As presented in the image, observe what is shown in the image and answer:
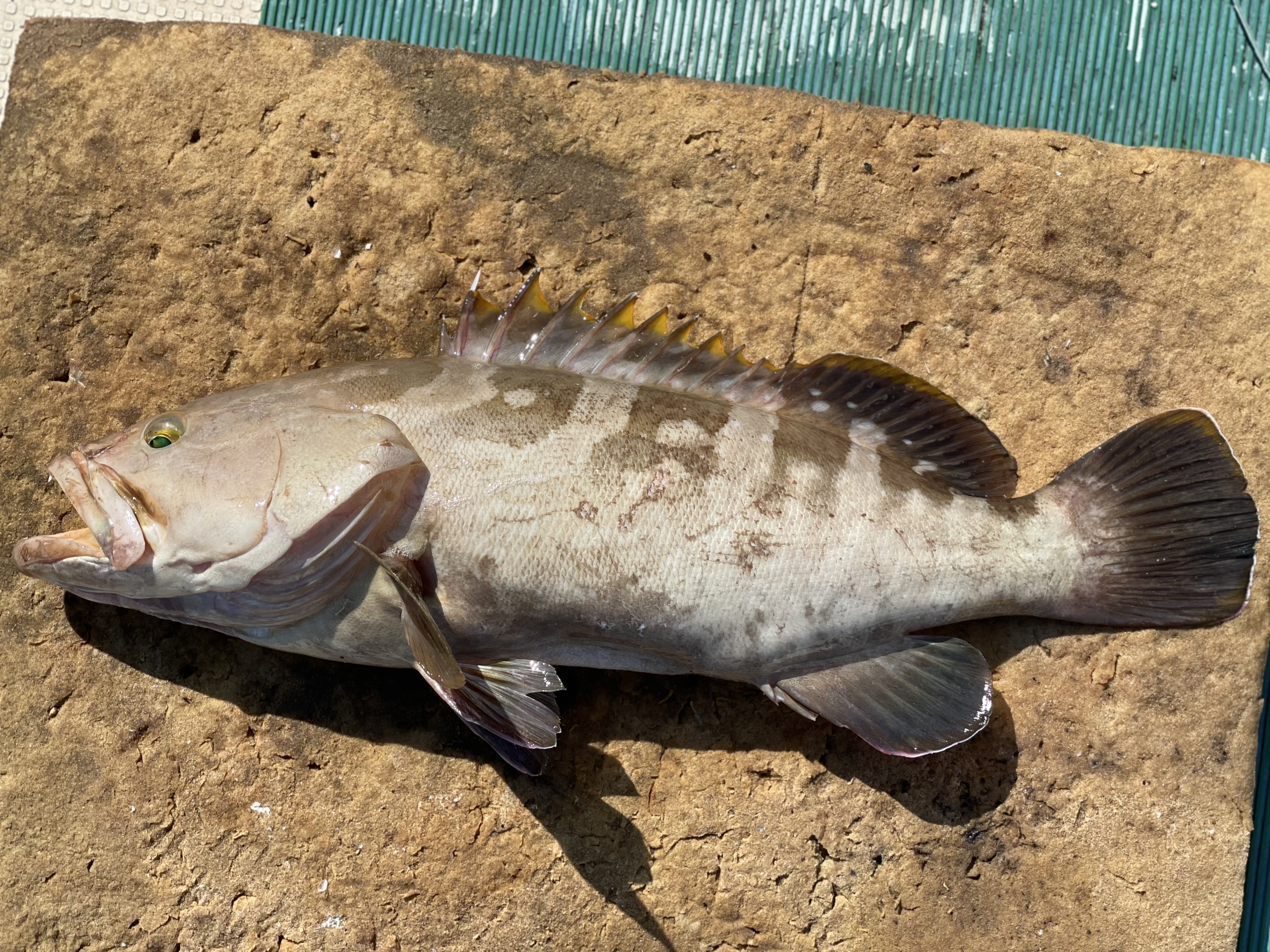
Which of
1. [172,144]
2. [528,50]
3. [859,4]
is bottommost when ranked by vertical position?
[172,144]

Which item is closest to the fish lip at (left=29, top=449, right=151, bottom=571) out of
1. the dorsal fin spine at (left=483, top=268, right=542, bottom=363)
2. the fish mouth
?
the fish mouth

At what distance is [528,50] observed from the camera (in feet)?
16.4

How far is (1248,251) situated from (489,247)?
121 inches

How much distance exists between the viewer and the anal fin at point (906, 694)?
3.72 meters

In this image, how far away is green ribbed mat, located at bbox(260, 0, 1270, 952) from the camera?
492 cm

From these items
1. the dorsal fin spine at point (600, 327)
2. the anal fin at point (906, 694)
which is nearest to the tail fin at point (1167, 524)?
the anal fin at point (906, 694)

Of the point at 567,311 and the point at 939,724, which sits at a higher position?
the point at 567,311

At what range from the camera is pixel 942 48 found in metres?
4.98

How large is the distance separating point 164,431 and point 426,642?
114cm

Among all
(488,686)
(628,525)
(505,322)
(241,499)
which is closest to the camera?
(241,499)

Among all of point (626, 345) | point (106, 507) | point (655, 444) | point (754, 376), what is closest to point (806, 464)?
point (754, 376)

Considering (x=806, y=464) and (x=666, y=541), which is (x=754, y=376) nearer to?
(x=806, y=464)

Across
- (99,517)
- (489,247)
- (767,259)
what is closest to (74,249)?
(99,517)

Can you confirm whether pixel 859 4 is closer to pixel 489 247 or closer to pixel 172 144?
pixel 489 247
